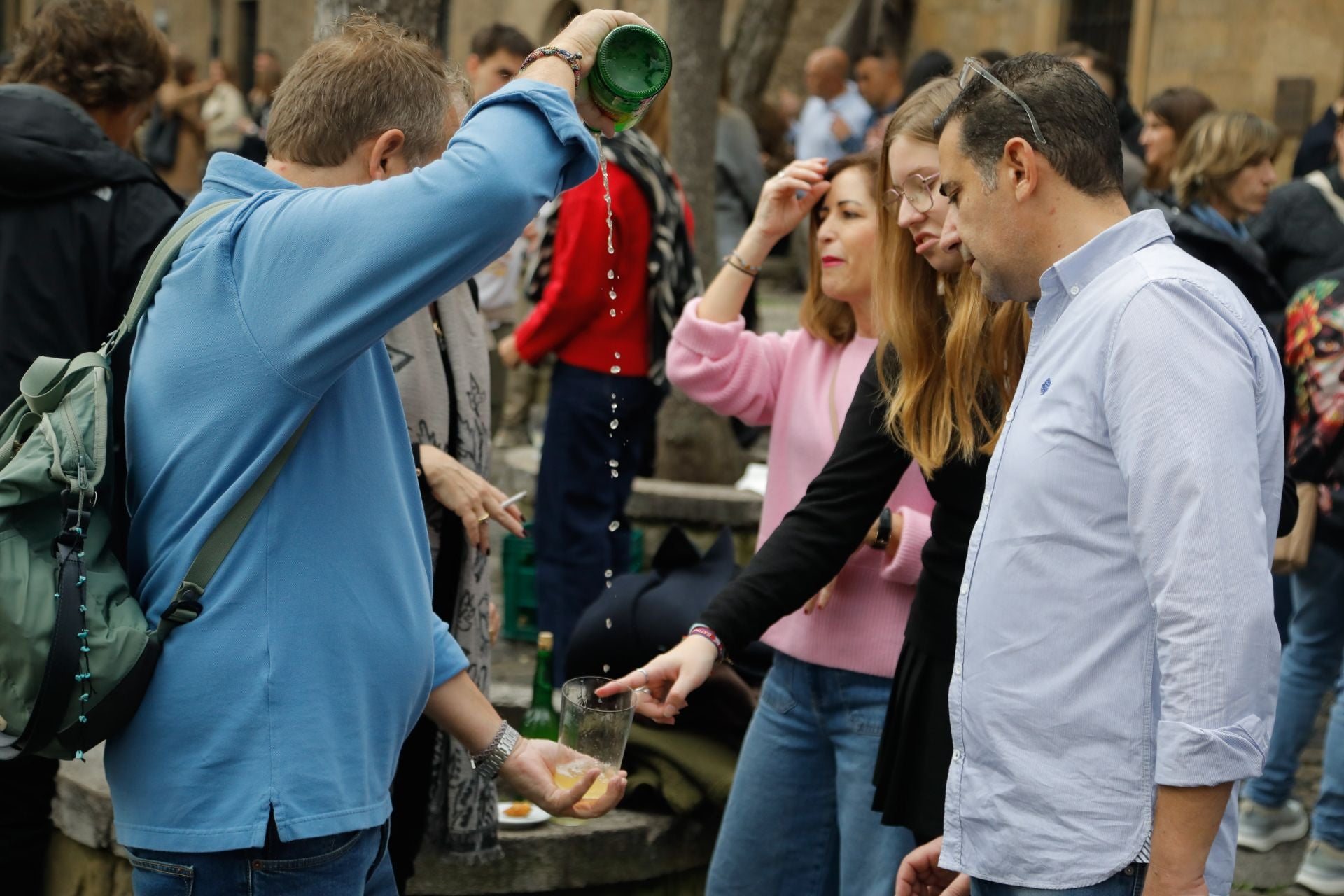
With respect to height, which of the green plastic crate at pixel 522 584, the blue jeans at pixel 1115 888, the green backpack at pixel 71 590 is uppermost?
the green backpack at pixel 71 590

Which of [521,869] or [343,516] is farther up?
[343,516]

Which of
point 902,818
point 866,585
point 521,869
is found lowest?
point 521,869

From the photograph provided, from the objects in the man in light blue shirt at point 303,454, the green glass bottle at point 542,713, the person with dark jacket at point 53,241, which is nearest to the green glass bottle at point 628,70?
the man in light blue shirt at point 303,454

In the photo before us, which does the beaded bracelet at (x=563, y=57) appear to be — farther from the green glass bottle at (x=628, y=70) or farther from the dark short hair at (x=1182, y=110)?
the dark short hair at (x=1182, y=110)

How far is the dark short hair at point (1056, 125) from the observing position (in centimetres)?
197

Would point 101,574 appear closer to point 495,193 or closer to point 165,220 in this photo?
point 495,193

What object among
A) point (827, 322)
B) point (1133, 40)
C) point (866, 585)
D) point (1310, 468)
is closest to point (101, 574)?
point (866, 585)

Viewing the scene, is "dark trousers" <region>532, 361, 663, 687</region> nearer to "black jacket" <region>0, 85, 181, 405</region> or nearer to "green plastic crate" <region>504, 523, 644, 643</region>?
"green plastic crate" <region>504, 523, 644, 643</region>

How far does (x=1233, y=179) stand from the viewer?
5.38m

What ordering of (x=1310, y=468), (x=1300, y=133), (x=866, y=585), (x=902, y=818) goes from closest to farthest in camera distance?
(x=902, y=818)
(x=866, y=585)
(x=1310, y=468)
(x=1300, y=133)

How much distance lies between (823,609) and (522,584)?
3.16 meters

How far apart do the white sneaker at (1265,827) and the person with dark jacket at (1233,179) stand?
1.58m

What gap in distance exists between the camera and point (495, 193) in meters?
1.79

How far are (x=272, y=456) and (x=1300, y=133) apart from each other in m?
13.4
